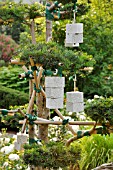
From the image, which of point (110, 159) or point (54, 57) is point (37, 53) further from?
point (110, 159)

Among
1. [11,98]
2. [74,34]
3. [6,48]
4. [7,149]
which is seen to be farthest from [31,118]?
[6,48]

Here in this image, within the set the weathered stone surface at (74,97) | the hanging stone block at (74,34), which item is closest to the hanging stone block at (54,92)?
the weathered stone surface at (74,97)

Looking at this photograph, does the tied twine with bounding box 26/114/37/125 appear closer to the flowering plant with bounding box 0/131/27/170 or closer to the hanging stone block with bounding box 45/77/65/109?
the hanging stone block with bounding box 45/77/65/109

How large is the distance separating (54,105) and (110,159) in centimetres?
173

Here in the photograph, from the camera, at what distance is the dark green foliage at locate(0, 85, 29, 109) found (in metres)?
9.56

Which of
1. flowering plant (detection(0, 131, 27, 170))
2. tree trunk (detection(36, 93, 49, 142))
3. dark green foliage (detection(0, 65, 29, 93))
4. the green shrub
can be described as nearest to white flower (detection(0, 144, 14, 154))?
flowering plant (detection(0, 131, 27, 170))

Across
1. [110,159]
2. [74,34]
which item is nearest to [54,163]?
[74,34]

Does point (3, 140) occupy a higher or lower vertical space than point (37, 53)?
lower

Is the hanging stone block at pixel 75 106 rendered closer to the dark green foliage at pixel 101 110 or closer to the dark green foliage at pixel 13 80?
the dark green foliage at pixel 101 110

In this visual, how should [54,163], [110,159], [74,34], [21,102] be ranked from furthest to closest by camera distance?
[21,102] → [110,159] → [74,34] → [54,163]

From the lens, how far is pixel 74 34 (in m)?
4.00

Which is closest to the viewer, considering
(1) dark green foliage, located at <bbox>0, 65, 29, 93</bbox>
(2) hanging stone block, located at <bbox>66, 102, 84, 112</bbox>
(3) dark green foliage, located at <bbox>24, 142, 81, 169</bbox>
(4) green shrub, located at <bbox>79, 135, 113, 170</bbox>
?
(3) dark green foliage, located at <bbox>24, 142, 81, 169</bbox>

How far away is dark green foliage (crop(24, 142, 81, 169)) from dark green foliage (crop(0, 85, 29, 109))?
19.1 feet

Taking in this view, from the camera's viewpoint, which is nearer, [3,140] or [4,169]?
[4,169]
